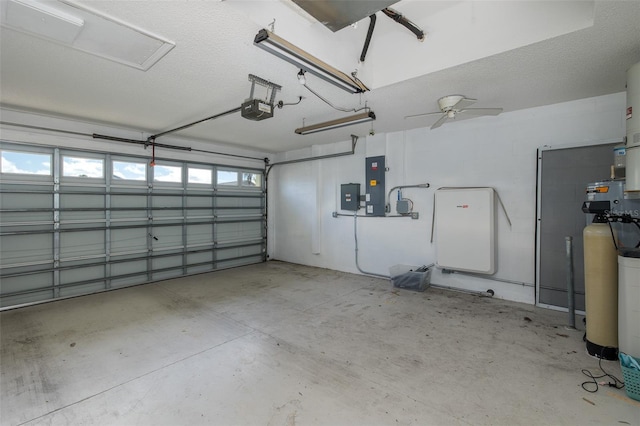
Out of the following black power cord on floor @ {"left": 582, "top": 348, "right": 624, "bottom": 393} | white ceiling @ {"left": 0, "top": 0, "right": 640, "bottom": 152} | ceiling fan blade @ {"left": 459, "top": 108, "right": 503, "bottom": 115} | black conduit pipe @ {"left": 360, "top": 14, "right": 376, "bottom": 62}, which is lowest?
black power cord on floor @ {"left": 582, "top": 348, "right": 624, "bottom": 393}

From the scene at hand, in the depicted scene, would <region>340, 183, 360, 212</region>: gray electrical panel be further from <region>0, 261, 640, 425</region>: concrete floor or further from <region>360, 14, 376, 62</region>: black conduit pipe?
<region>360, 14, 376, 62</region>: black conduit pipe

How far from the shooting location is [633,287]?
2088 mm

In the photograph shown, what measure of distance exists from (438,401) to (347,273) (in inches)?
143

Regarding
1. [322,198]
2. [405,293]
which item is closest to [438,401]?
[405,293]

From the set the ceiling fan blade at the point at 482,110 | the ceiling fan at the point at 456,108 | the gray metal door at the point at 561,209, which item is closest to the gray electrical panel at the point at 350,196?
the ceiling fan at the point at 456,108

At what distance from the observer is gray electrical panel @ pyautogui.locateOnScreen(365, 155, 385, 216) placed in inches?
196

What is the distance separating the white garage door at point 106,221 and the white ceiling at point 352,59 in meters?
0.98

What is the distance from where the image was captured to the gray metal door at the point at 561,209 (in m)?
3.24

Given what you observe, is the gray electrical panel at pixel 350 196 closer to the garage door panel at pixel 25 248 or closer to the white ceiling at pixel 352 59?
the white ceiling at pixel 352 59

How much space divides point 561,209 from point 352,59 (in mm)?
3101

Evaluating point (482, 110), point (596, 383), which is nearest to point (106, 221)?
point (482, 110)

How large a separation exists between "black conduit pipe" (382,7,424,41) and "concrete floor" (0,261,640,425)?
2.85 metres

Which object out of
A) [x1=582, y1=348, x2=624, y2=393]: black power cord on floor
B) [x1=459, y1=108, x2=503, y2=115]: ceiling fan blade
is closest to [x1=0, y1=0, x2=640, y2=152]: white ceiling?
[x1=459, y1=108, x2=503, y2=115]: ceiling fan blade

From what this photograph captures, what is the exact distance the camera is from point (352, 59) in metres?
2.66
